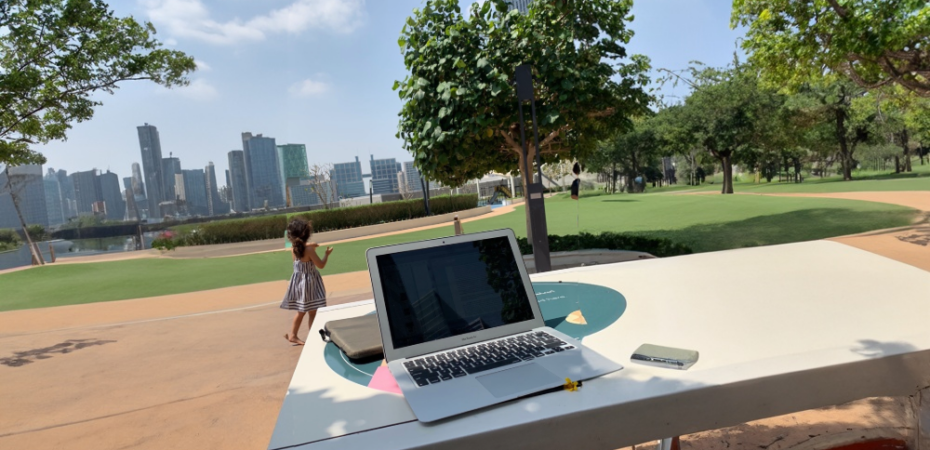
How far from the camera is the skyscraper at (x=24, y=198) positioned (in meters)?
14.9

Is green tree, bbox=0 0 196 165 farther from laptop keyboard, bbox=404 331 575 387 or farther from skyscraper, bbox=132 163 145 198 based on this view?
skyscraper, bbox=132 163 145 198

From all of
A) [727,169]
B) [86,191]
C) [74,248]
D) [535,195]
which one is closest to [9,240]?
[74,248]

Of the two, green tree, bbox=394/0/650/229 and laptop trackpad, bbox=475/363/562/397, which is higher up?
green tree, bbox=394/0/650/229

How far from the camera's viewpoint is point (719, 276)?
1968 mm

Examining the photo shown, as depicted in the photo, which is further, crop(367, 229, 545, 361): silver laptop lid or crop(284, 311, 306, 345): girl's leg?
crop(284, 311, 306, 345): girl's leg

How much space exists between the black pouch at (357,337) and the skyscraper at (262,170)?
73.8 feet

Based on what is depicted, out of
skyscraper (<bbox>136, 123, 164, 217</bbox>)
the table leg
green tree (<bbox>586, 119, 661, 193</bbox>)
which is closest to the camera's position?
the table leg

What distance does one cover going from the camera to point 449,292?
135 cm

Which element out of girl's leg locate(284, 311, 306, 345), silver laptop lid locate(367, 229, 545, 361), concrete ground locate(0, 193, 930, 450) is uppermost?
silver laptop lid locate(367, 229, 545, 361)

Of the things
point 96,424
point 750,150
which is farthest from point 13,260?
point 750,150

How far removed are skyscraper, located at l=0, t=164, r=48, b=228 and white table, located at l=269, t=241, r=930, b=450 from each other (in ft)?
58.9

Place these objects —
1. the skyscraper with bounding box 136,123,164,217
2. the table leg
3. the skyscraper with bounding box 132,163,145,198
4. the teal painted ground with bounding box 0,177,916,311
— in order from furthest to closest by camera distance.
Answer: the skyscraper with bounding box 136,123,164,217 → the skyscraper with bounding box 132,163,145,198 → the teal painted ground with bounding box 0,177,916,311 → the table leg

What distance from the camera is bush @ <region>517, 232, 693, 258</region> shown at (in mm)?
7496

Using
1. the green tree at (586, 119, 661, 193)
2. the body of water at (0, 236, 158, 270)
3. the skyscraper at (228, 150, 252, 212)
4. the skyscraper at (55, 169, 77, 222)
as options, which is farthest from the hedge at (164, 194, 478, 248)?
the skyscraper at (228, 150, 252, 212)
